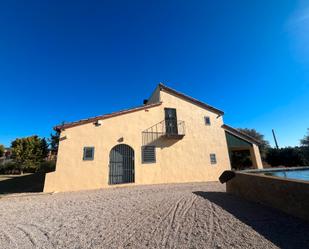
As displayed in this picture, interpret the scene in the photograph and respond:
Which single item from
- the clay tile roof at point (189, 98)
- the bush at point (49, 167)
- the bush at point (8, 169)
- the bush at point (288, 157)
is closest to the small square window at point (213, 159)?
the clay tile roof at point (189, 98)

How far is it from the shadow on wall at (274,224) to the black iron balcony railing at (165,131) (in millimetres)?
7049

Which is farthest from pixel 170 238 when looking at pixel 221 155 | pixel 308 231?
pixel 221 155

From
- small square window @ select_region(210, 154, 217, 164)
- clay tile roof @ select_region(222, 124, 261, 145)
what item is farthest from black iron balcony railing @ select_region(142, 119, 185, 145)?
clay tile roof @ select_region(222, 124, 261, 145)

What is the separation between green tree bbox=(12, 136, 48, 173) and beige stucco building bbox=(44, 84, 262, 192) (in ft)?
63.6

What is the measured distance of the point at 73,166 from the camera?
9.22 metres

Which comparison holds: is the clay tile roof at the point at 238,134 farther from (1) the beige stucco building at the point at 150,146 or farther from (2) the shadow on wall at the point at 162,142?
(2) the shadow on wall at the point at 162,142

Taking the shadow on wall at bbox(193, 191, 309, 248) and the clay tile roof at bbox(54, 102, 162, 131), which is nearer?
the shadow on wall at bbox(193, 191, 309, 248)

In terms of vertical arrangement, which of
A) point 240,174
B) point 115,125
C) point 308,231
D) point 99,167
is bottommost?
point 308,231

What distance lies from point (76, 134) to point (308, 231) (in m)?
10.6

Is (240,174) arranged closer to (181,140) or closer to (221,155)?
(181,140)

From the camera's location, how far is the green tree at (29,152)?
23.0 metres

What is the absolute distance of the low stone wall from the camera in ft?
12.3

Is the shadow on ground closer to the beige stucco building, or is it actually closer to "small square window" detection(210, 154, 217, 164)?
the beige stucco building

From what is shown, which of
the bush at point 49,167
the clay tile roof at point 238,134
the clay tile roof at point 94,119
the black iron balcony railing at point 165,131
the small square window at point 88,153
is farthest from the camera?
the bush at point 49,167
